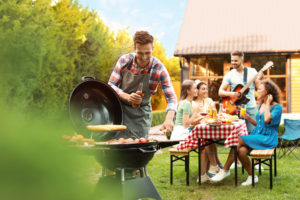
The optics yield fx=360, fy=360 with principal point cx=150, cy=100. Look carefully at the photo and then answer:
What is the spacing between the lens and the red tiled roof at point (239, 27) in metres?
14.4

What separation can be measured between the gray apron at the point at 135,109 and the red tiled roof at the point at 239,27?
11165mm

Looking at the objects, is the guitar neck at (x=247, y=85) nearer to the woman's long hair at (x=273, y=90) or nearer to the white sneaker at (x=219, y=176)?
the woman's long hair at (x=273, y=90)

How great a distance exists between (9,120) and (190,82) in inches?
219

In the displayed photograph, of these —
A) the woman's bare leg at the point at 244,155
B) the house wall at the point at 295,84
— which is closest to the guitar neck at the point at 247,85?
the woman's bare leg at the point at 244,155

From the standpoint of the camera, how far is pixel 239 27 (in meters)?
15.6

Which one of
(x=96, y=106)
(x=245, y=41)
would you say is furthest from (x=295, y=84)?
(x=96, y=106)

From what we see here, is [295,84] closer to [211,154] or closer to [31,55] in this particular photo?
[211,154]

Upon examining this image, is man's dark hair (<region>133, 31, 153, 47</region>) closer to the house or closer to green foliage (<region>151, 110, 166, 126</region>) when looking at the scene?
the house

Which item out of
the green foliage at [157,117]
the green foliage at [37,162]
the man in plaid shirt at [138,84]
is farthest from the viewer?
the green foliage at [157,117]

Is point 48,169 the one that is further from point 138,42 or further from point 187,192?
point 187,192

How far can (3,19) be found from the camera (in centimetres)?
54

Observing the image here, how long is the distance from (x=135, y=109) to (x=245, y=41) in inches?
481

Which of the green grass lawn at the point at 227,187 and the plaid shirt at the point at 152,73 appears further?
the green grass lawn at the point at 227,187

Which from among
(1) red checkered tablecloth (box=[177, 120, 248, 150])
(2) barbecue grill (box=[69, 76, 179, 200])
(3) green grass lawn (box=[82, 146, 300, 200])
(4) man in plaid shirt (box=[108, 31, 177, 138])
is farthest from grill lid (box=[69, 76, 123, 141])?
(1) red checkered tablecloth (box=[177, 120, 248, 150])
